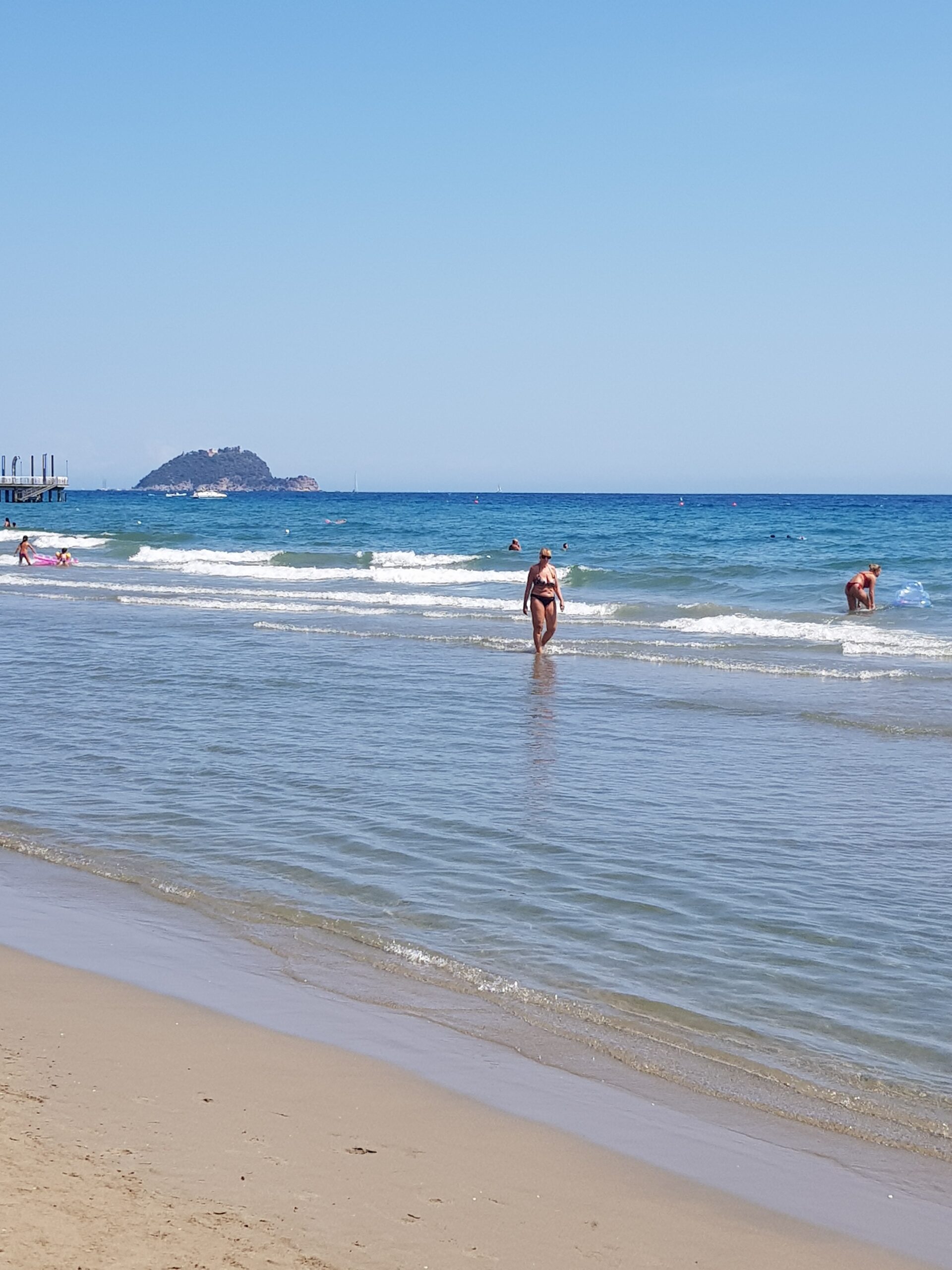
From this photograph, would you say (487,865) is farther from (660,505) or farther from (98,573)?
(660,505)

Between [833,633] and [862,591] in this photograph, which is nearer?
[833,633]

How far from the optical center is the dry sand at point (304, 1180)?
3.47 meters

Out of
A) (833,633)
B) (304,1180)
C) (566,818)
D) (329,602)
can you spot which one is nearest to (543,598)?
(833,633)

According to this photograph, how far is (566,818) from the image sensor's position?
894 cm

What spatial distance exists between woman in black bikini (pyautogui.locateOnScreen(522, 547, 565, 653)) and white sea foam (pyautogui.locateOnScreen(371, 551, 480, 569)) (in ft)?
76.4

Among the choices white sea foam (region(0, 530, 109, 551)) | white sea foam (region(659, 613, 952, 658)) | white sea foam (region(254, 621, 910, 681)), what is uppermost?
white sea foam (region(0, 530, 109, 551))

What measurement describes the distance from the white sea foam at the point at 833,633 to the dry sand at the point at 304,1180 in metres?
16.7

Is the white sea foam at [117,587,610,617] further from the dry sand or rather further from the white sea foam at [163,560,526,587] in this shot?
the dry sand

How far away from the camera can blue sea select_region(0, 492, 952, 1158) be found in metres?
5.53

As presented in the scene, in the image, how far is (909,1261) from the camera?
145 inches

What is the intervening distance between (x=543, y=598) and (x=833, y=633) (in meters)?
6.52

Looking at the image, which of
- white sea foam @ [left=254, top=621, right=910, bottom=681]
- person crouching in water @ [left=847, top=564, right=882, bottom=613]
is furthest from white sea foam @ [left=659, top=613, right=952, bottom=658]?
white sea foam @ [left=254, top=621, right=910, bottom=681]

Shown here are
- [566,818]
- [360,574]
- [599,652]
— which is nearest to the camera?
[566,818]

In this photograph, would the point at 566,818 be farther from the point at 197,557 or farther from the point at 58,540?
the point at 58,540
